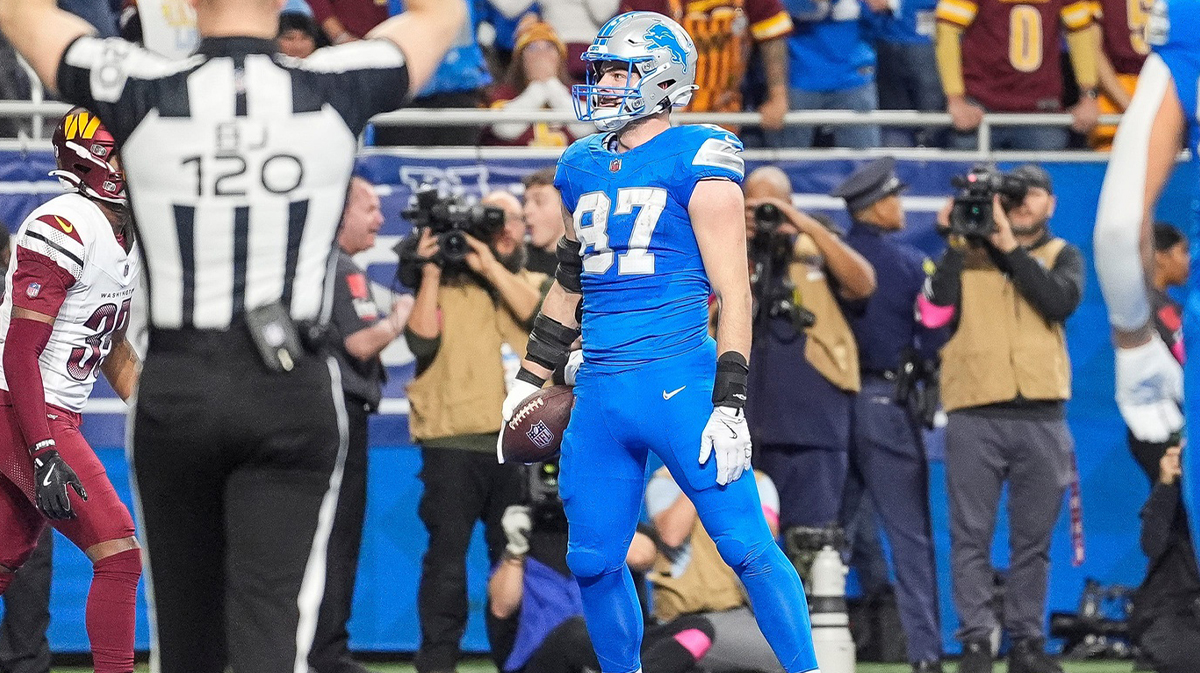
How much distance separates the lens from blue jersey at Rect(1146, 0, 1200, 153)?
3.35 meters

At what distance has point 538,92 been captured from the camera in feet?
29.0

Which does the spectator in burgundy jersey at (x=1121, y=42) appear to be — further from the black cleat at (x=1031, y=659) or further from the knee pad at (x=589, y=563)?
the knee pad at (x=589, y=563)

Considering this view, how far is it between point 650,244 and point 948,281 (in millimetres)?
3030

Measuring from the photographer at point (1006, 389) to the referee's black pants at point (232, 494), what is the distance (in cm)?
490

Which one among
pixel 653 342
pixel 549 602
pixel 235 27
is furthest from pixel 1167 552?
pixel 235 27

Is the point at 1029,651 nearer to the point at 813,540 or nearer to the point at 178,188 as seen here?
the point at 813,540

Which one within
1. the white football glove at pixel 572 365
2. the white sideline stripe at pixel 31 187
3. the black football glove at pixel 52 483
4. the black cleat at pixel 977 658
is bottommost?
the black cleat at pixel 977 658

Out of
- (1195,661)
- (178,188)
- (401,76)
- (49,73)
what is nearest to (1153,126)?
(401,76)

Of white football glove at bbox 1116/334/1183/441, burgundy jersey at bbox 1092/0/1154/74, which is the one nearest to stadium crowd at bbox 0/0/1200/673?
burgundy jersey at bbox 1092/0/1154/74

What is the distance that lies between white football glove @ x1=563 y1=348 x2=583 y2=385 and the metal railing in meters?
3.08

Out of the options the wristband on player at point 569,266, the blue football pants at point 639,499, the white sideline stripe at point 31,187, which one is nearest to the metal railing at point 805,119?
the white sideline stripe at point 31,187

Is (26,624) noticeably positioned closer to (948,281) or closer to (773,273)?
(773,273)

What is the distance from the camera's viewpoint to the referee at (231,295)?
3090mm

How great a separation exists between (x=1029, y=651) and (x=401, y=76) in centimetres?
510
